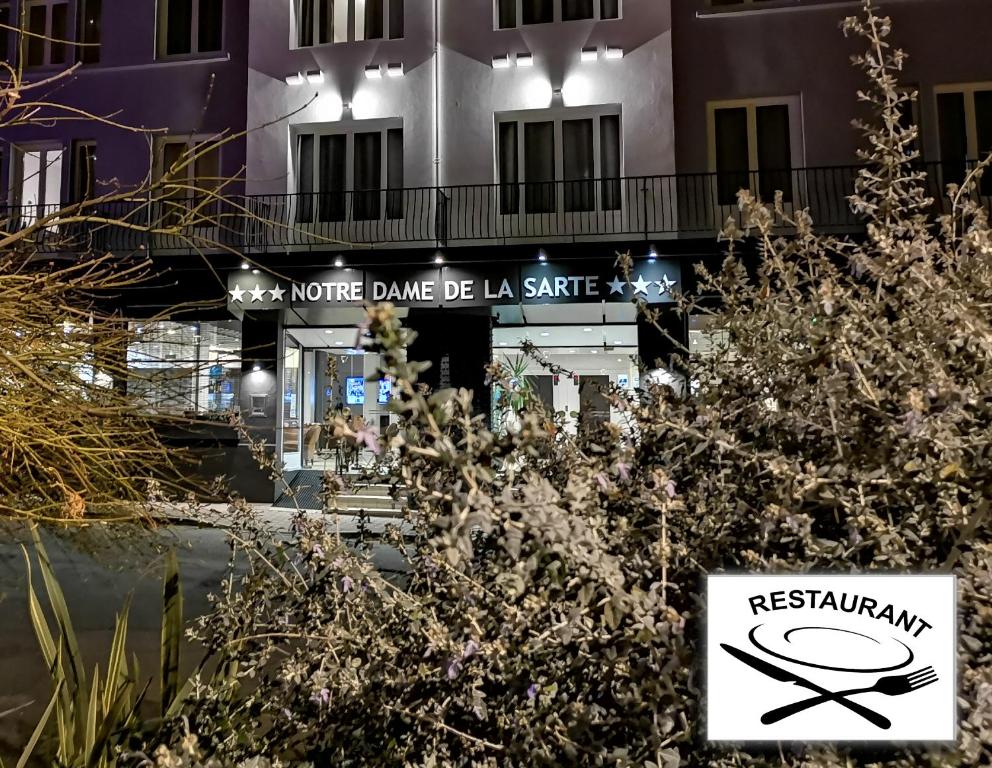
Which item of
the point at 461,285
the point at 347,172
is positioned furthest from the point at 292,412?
the point at 347,172

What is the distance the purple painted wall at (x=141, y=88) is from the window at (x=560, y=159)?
5792mm

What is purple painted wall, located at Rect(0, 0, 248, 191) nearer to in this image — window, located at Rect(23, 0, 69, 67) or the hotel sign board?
window, located at Rect(23, 0, 69, 67)

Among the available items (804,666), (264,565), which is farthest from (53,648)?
(804,666)

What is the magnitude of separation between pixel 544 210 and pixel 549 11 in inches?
157

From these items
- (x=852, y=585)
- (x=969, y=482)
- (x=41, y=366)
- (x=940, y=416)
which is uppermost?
(x=41, y=366)

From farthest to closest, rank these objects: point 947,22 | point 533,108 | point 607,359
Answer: point 607,359 → point 533,108 → point 947,22

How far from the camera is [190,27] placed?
565 inches

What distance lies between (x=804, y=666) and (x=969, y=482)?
52 cm

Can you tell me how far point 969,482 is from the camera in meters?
1.28

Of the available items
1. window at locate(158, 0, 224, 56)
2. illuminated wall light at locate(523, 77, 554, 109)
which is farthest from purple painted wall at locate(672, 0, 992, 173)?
window at locate(158, 0, 224, 56)

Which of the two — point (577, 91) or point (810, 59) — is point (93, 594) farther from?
point (810, 59)

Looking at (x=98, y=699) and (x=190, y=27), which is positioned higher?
Result: (x=190, y=27)

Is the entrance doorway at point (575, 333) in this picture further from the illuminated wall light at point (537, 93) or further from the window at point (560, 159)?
the illuminated wall light at point (537, 93)

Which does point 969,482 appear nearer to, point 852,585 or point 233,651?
point 852,585
